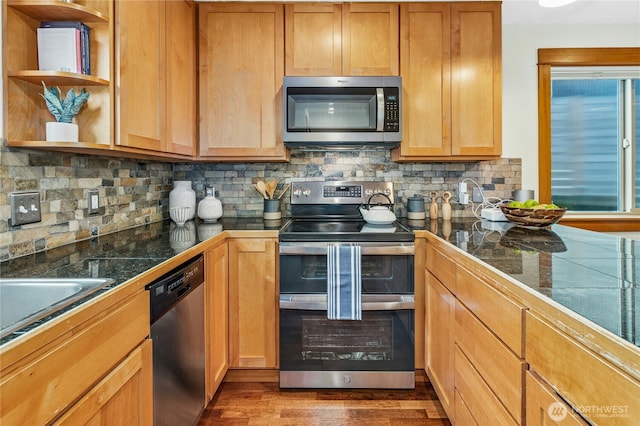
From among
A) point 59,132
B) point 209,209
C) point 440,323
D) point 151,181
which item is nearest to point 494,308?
point 440,323

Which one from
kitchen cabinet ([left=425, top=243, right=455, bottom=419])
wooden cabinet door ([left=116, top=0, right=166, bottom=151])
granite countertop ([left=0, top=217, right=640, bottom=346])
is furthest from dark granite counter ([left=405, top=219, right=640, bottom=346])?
wooden cabinet door ([left=116, top=0, right=166, bottom=151])

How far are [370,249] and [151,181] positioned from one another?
145 centimetres

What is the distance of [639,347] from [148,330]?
1186 mm

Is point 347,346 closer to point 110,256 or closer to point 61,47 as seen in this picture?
point 110,256

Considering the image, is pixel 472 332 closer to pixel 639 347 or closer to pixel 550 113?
pixel 639 347

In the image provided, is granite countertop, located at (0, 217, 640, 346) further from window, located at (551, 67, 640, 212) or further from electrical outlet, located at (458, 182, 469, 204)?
window, located at (551, 67, 640, 212)

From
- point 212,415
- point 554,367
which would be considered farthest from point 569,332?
point 212,415

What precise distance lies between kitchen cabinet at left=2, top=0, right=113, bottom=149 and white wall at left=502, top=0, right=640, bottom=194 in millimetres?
2484

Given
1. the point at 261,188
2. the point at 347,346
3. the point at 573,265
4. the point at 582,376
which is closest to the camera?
the point at 582,376

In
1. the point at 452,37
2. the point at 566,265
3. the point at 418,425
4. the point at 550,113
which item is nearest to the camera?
the point at 566,265

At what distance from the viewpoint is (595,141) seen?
9.13 feet

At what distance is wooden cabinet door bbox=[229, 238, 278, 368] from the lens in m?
2.07

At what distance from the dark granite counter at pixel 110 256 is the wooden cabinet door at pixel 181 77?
48 cm

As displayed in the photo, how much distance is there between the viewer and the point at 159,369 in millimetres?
1237
